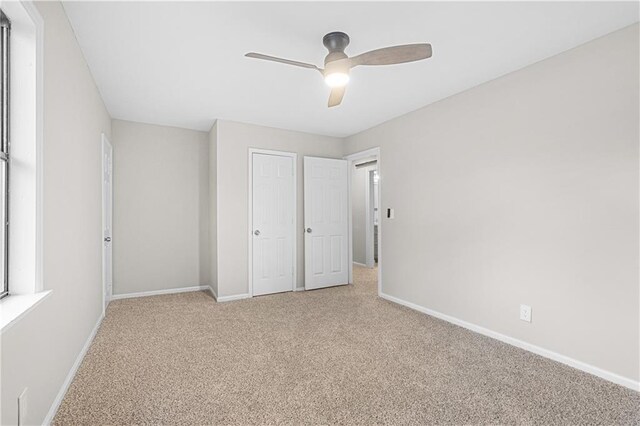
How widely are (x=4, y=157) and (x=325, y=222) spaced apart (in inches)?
149

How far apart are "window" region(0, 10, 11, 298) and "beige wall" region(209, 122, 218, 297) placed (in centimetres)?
268

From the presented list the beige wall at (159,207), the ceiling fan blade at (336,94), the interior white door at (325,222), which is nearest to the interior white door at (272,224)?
the interior white door at (325,222)

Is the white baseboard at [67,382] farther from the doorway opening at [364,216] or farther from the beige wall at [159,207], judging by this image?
the doorway opening at [364,216]

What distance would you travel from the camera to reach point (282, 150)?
4660 millimetres

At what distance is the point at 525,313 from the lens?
272cm

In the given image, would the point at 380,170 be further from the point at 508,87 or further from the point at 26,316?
the point at 26,316

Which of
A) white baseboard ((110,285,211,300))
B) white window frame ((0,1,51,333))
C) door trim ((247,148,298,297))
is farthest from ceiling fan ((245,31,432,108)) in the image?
white baseboard ((110,285,211,300))

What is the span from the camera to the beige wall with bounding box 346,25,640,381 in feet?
7.18

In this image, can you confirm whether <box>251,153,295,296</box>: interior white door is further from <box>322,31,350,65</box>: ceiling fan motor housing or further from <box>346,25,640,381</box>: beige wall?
<box>322,31,350,65</box>: ceiling fan motor housing

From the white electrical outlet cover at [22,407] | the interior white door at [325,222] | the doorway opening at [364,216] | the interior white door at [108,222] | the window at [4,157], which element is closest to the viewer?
the white electrical outlet cover at [22,407]

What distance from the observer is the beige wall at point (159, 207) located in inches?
170

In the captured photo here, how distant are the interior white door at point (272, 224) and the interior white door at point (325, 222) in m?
0.25

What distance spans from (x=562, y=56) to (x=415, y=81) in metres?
1.10

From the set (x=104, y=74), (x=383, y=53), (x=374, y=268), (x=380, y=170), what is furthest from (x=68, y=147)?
(x=374, y=268)
